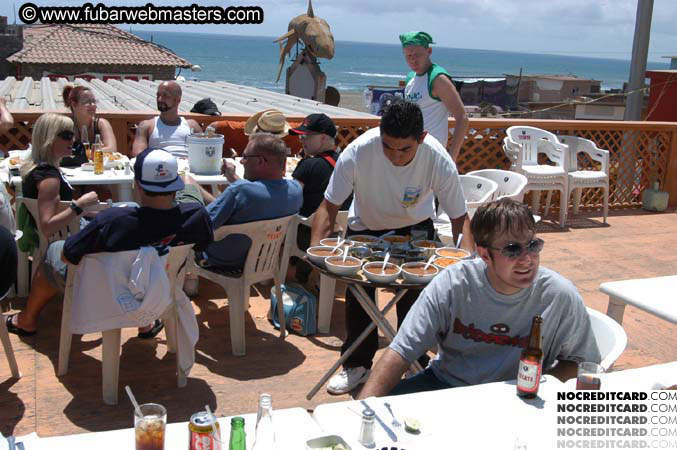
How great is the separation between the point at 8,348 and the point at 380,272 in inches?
84.2

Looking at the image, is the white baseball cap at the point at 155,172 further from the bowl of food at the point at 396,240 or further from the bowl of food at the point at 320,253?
the bowl of food at the point at 396,240

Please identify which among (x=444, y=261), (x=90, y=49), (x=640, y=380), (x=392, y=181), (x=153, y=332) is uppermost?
(x=90, y=49)

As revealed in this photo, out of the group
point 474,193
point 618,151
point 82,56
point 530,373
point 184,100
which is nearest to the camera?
point 530,373

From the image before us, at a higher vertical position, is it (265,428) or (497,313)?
(497,313)

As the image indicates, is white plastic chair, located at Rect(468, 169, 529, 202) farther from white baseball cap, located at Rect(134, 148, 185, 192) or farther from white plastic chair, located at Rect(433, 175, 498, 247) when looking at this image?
white baseball cap, located at Rect(134, 148, 185, 192)

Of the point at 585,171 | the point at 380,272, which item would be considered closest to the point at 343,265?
the point at 380,272

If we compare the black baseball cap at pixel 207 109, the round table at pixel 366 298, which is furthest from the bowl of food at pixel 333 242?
the black baseball cap at pixel 207 109

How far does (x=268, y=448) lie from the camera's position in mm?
1763

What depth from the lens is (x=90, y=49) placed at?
89.0 ft

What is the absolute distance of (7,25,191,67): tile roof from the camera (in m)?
26.0

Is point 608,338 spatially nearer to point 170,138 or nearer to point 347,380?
point 347,380

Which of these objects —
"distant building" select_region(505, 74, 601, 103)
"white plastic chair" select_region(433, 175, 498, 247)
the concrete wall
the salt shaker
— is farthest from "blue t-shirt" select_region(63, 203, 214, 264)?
"distant building" select_region(505, 74, 601, 103)

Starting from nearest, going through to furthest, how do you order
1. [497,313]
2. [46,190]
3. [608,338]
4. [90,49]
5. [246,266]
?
[497,313] < [608,338] < [46,190] < [246,266] < [90,49]

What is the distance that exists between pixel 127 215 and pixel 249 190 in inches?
40.6
